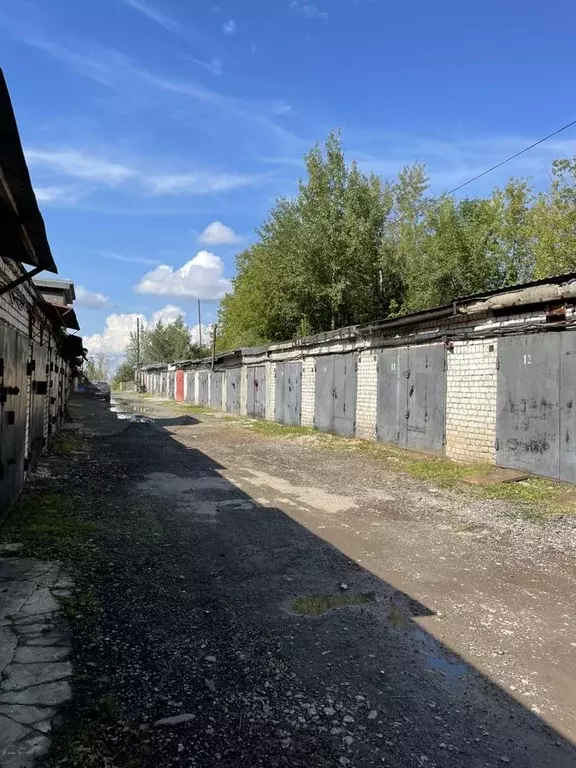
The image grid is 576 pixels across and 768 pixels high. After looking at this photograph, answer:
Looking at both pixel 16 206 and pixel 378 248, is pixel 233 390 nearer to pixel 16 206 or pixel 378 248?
pixel 378 248

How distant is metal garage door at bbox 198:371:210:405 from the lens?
33.0 metres

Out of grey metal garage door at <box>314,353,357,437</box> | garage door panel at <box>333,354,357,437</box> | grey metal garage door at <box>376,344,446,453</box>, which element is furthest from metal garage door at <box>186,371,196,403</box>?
grey metal garage door at <box>376,344,446,453</box>

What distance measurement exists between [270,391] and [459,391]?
11.8 meters

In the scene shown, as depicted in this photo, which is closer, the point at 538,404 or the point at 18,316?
the point at 18,316

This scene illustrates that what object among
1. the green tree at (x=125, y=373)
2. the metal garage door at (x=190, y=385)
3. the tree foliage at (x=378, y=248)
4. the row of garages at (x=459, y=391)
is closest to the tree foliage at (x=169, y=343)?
the green tree at (x=125, y=373)

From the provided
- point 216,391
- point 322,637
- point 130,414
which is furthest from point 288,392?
point 322,637

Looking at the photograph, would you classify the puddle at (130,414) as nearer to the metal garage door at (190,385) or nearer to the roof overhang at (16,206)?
the metal garage door at (190,385)

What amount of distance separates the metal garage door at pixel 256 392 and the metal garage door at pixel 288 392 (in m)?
1.81

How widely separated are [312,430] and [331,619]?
13.1 metres

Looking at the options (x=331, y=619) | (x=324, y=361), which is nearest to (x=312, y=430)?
(x=324, y=361)

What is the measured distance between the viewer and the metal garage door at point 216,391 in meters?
29.6

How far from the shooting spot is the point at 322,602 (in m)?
3.89

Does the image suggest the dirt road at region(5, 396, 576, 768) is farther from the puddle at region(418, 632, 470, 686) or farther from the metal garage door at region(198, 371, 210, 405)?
the metal garage door at region(198, 371, 210, 405)

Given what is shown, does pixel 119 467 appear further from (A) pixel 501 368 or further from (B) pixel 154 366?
(B) pixel 154 366
